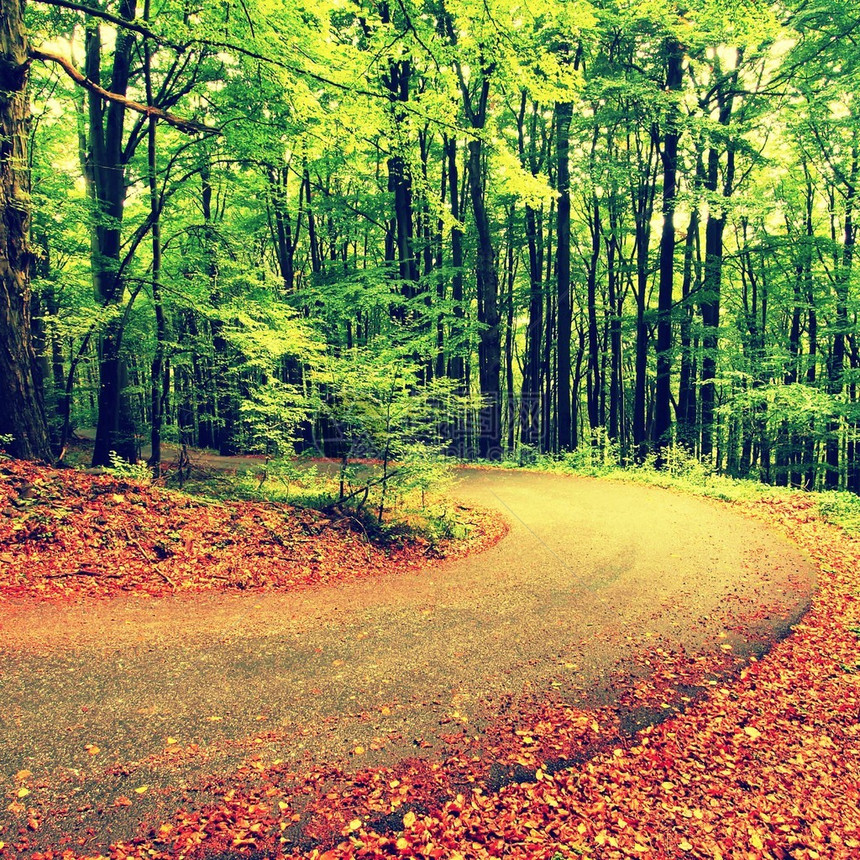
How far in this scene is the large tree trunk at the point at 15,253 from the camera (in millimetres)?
6852

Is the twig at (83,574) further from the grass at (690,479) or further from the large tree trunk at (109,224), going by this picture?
the grass at (690,479)

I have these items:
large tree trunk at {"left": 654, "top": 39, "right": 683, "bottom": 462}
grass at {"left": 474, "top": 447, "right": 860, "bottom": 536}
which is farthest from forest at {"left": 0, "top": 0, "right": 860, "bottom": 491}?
grass at {"left": 474, "top": 447, "right": 860, "bottom": 536}

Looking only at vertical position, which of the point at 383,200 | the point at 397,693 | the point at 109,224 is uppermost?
the point at 383,200

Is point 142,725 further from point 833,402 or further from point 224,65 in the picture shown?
point 833,402

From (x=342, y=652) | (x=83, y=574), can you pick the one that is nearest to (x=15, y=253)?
(x=83, y=574)

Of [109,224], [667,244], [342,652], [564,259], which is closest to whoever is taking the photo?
[342,652]

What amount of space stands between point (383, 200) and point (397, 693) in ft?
61.9

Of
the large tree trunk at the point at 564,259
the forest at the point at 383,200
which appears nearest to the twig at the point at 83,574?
the forest at the point at 383,200

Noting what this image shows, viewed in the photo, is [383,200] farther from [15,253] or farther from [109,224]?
[15,253]

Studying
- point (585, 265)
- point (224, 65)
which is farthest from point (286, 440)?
point (585, 265)

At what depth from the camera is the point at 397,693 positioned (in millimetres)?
4070

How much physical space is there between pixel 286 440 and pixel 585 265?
2164cm

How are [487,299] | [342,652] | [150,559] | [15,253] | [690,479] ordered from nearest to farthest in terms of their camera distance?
[342,652] → [150,559] → [15,253] → [690,479] → [487,299]

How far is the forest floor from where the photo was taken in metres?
2.84
